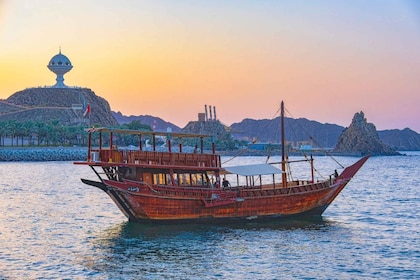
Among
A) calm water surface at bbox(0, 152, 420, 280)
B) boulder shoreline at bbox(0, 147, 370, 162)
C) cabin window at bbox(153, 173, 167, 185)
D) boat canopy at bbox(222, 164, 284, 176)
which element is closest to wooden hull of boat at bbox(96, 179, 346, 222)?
calm water surface at bbox(0, 152, 420, 280)

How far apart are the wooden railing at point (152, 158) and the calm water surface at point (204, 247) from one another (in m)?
3.74

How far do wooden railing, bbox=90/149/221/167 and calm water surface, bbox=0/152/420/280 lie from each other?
3.74 metres

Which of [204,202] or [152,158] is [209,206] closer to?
[204,202]

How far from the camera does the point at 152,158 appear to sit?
123 ft

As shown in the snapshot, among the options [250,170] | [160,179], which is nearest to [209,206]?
[160,179]

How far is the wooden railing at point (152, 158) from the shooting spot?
120ft

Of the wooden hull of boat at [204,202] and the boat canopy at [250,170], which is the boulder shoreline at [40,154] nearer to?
the boat canopy at [250,170]

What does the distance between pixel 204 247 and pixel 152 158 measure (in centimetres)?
740

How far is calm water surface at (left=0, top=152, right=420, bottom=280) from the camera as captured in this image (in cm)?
2745

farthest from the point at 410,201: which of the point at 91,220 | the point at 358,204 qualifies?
the point at 91,220

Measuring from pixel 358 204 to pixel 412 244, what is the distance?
2124 centimetres

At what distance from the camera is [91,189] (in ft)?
225

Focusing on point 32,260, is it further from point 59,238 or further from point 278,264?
point 278,264

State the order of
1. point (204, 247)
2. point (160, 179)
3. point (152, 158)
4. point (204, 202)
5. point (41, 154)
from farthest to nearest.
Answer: point (41, 154), point (160, 179), point (204, 202), point (152, 158), point (204, 247)
